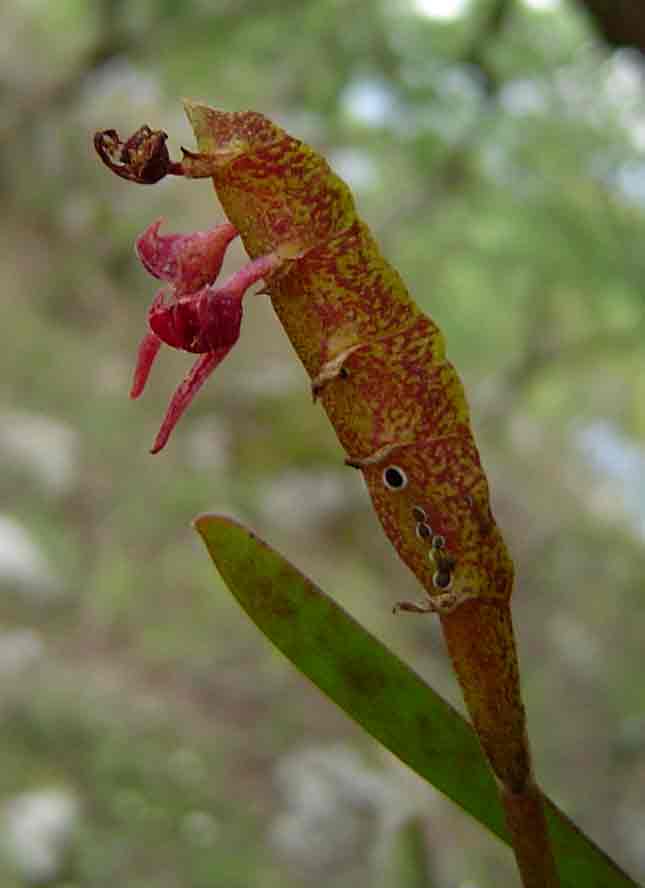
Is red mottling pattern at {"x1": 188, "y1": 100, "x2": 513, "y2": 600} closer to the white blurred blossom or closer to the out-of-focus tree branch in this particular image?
the out-of-focus tree branch

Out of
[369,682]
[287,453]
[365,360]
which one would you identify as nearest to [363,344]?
[365,360]

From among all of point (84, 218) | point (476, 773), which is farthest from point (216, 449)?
point (476, 773)

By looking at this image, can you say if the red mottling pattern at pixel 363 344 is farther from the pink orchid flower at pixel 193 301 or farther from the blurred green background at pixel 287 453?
the blurred green background at pixel 287 453

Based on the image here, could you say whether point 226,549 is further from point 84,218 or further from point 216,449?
point 84,218

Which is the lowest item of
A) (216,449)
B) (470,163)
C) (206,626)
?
(206,626)

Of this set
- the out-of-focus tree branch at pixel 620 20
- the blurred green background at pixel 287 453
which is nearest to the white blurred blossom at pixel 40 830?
the blurred green background at pixel 287 453

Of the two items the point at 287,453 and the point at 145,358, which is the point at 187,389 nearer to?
the point at 145,358
